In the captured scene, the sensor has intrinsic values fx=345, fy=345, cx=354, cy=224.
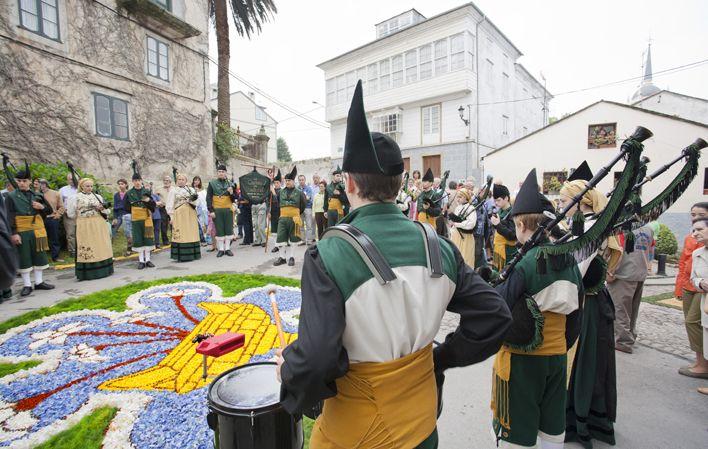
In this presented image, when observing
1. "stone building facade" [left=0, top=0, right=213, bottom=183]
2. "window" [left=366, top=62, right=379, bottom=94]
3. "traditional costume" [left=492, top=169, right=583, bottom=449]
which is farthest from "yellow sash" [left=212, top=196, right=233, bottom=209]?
"window" [left=366, top=62, right=379, bottom=94]

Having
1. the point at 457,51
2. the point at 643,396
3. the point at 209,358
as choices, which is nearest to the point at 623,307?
the point at 643,396

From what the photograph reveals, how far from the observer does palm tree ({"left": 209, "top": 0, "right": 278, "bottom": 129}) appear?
55.3 ft

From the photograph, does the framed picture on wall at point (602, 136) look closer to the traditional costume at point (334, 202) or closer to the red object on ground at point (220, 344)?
the traditional costume at point (334, 202)

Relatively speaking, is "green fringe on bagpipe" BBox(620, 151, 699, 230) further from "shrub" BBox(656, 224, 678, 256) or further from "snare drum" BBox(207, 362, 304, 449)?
"shrub" BBox(656, 224, 678, 256)

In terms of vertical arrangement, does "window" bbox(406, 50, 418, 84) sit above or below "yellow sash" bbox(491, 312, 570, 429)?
above

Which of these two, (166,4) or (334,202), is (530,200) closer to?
(334,202)

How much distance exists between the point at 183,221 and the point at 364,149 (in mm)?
8700

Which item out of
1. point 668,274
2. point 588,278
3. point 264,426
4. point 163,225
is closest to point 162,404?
point 264,426

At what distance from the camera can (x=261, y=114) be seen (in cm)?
4478

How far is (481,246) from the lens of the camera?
7699 mm

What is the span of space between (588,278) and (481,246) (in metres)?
4.92

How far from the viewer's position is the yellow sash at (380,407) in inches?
53.5

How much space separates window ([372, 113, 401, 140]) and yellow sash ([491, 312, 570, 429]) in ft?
79.5

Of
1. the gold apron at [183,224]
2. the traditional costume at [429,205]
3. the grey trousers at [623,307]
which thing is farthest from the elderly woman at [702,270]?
the gold apron at [183,224]
